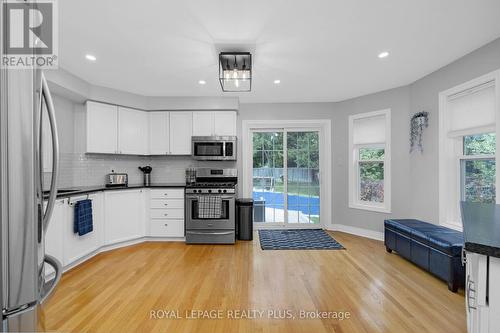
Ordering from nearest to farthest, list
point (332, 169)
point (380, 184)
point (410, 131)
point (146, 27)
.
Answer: point (146, 27), point (410, 131), point (380, 184), point (332, 169)

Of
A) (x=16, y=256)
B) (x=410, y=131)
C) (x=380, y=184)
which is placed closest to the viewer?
(x=16, y=256)

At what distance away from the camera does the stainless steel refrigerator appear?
28.1 inches

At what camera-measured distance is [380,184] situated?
12.8 ft

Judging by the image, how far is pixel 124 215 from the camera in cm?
353

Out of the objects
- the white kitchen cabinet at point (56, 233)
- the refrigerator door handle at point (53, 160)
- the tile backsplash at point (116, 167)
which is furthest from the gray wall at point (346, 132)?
the refrigerator door handle at point (53, 160)

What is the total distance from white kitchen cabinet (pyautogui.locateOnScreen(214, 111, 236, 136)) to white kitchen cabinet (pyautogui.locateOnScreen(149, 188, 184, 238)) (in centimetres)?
125

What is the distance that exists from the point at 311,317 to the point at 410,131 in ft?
10.2

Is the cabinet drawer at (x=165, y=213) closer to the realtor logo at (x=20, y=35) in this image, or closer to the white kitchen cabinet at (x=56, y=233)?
the white kitchen cabinet at (x=56, y=233)

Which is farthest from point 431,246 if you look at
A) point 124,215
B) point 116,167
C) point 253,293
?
point 116,167

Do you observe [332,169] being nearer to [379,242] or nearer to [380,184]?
[380,184]

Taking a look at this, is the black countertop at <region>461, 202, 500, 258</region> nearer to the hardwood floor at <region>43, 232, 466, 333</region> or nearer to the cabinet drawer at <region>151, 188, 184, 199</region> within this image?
the hardwood floor at <region>43, 232, 466, 333</region>

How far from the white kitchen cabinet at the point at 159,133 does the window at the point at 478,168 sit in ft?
14.2

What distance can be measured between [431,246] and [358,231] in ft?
5.46

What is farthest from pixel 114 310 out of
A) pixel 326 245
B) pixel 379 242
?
pixel 379 242
